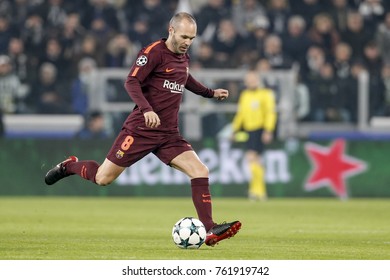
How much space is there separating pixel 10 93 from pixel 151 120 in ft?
38.0

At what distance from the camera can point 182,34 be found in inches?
433

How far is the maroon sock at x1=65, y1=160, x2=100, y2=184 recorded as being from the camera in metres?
11.9

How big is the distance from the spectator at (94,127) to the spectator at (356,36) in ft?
18.3

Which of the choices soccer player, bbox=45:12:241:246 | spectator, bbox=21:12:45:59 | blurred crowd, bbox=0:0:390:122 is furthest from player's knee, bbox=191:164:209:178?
spectator, bbox=21:12:45:59

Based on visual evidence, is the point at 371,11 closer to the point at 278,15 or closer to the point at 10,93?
the point at 278,15

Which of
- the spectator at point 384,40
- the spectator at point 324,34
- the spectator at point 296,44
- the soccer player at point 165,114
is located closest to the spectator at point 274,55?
the spectator at point 296,44

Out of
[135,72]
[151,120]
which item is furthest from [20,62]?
[151,120]

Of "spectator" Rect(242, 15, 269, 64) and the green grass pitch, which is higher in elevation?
"spectator" Rect(242, 15, 269, 64)

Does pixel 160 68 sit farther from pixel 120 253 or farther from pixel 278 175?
pixel 278 175

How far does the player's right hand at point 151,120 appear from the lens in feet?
34.9

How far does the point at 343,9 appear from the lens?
24.4 metres

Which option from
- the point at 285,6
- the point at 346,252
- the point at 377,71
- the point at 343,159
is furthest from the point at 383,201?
the point at 346,252

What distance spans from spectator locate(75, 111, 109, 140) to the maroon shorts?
9.82 m

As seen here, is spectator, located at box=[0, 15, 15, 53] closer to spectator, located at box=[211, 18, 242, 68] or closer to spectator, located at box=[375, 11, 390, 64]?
spectator, located at box=[211, 18, 242, 68]
